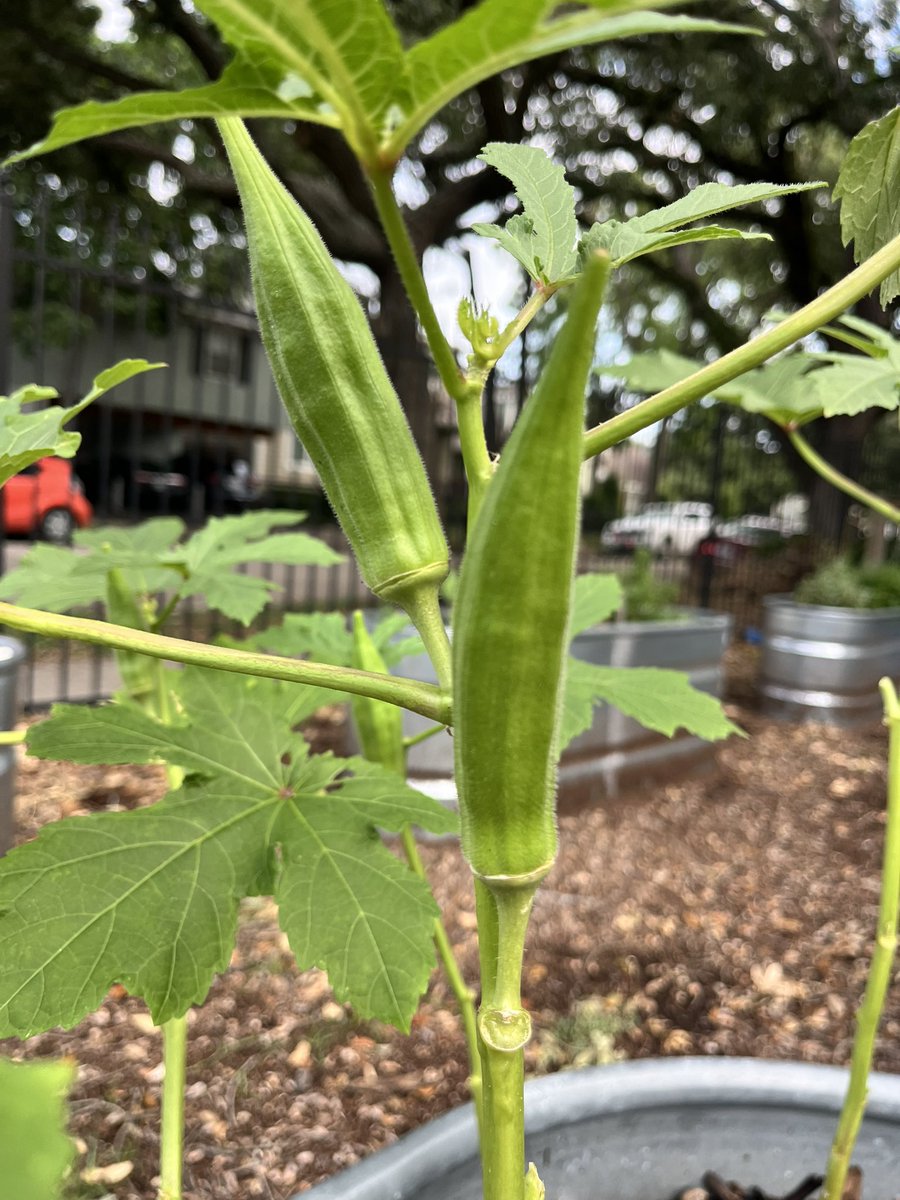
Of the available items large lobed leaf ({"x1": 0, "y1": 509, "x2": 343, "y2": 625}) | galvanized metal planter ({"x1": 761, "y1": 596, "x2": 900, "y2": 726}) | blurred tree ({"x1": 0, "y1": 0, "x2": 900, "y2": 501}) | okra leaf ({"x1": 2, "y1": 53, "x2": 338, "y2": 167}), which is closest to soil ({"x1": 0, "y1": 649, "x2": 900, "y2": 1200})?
large lobed leaf ({"x1": 0, "y1": 509, "x2": 343, "y2": 625})

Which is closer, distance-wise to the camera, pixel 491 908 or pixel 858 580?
pixel 491 908

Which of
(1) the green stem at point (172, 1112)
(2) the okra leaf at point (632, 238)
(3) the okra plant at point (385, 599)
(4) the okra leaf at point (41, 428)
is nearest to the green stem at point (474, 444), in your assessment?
(3) the okra plant at point (385, 599)

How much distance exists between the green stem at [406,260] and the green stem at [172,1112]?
1.71 feet

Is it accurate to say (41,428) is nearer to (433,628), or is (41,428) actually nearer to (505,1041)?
(433,628)

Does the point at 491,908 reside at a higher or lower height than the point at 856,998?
higher

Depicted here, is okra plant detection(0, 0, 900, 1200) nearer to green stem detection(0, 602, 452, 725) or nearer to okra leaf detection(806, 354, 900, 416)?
green stem detection(0, 602, 452, 725)

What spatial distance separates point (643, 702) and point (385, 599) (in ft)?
1.92

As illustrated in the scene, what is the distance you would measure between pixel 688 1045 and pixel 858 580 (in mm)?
4140

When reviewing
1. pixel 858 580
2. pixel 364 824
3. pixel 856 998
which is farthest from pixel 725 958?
pixel 858 580

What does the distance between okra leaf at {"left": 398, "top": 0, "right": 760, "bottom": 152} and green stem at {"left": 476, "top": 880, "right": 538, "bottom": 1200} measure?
37 cm

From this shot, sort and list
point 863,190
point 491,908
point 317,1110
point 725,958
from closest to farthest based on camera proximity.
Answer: point 491,908 < point 863,190 < point 317,1110 < point 725,958

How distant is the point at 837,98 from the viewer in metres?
7.69

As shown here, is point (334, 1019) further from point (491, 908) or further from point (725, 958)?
point (491, 908)

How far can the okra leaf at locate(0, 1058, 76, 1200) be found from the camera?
0.75 ft
